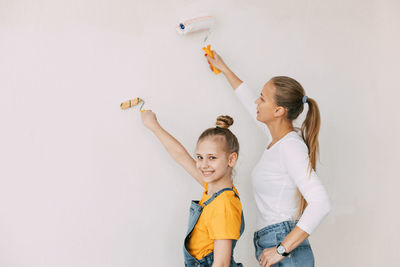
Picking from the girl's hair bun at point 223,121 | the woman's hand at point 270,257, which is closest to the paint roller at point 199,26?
the girl's hair bun at point 223,121

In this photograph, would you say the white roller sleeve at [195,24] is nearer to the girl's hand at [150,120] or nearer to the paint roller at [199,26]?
the paint roller at [199,26]

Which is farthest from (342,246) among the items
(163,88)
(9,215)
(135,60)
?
(9,215)

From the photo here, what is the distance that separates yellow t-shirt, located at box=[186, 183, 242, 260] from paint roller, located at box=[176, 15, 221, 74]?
0.67 metres

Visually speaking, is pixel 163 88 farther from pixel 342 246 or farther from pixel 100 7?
pixel 342 246

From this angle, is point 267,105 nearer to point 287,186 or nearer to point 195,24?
point 287,186

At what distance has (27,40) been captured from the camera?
5.13ft

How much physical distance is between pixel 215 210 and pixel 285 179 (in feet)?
1.03

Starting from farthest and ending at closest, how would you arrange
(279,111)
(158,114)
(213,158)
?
(158,114), (279,111), (213,158)

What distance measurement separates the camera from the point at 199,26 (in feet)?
5.95

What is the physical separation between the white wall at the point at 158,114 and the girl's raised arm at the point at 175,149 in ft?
0.26

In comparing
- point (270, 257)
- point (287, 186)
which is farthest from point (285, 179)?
point (270, 257)

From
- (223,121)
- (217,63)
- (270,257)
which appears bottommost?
(270,257)

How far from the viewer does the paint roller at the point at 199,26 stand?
1.77 m

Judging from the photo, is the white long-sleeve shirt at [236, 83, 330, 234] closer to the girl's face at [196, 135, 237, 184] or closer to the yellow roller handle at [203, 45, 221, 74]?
the girl's face at [196, 135, 237, 184]
